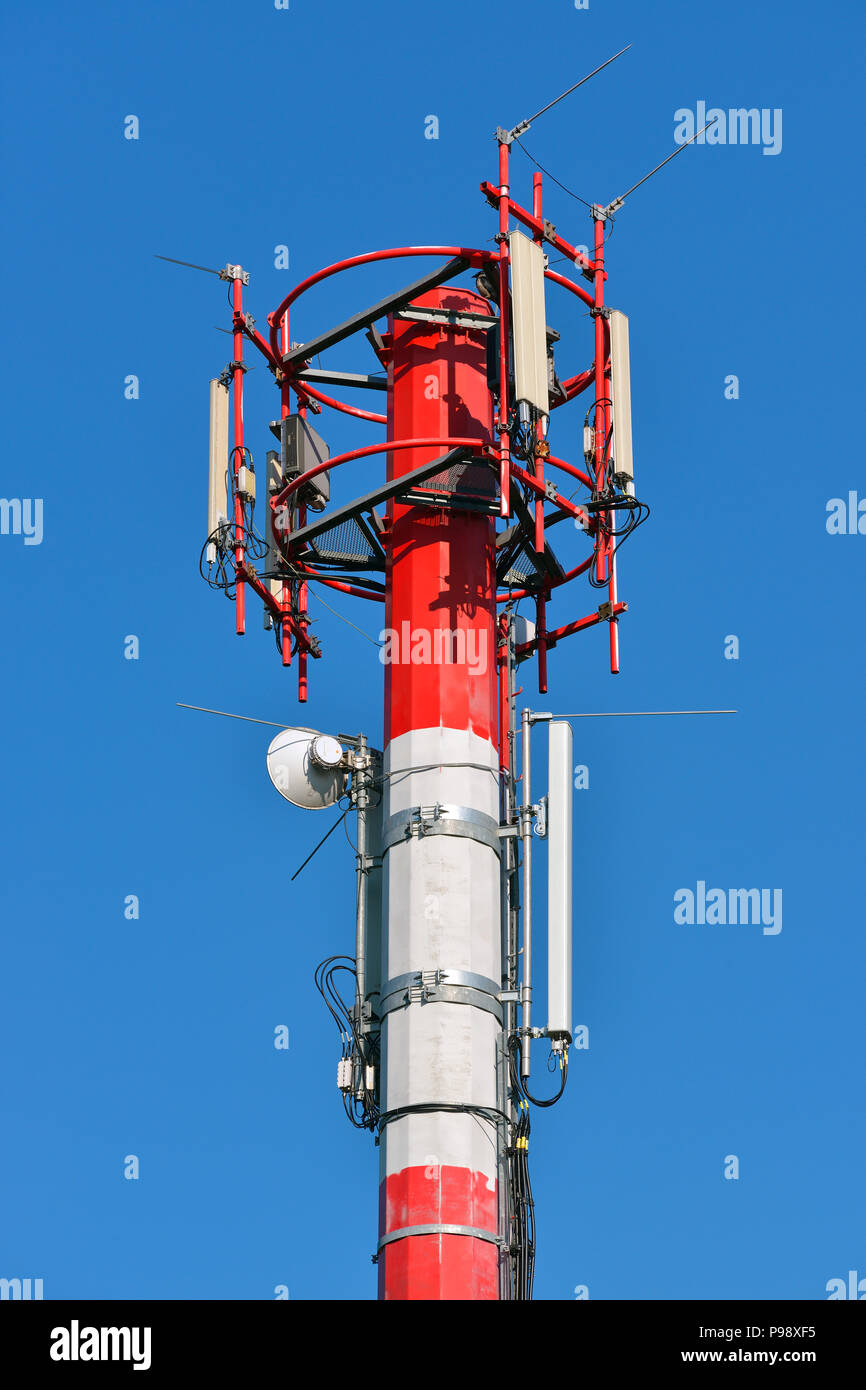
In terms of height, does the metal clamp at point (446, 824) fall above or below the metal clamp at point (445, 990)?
above

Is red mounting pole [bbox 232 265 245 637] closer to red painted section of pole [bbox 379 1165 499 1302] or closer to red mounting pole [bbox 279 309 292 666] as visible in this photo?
red mounting pole [bbox 279 309 292 666]

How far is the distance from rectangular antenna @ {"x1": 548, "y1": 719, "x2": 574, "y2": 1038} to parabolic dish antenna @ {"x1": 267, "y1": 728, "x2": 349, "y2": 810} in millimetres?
4246

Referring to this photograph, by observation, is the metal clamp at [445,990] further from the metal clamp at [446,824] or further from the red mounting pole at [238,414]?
the red mounting pole at [238,414]

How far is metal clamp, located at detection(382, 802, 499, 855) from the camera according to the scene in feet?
149

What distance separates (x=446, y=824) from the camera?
45.4 metres

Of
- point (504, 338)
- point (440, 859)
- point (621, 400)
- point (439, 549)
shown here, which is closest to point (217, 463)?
point (439, 549)

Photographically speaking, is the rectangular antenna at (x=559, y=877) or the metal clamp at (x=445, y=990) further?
the rectangular antenna at (x=559, y=877)

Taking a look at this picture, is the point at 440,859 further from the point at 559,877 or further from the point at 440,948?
the point at 559,877

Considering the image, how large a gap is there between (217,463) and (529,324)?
7.10 metres

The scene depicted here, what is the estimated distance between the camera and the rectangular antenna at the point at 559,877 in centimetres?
4456

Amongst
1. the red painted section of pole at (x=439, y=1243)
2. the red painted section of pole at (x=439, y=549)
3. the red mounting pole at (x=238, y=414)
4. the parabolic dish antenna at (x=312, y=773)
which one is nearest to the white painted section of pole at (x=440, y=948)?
the red painted section of pole at (x=439, y=1243)

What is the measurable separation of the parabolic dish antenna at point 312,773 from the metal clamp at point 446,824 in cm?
235

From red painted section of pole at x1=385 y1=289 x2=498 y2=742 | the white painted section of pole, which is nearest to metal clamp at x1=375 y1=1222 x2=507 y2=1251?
the white painted section of pole
